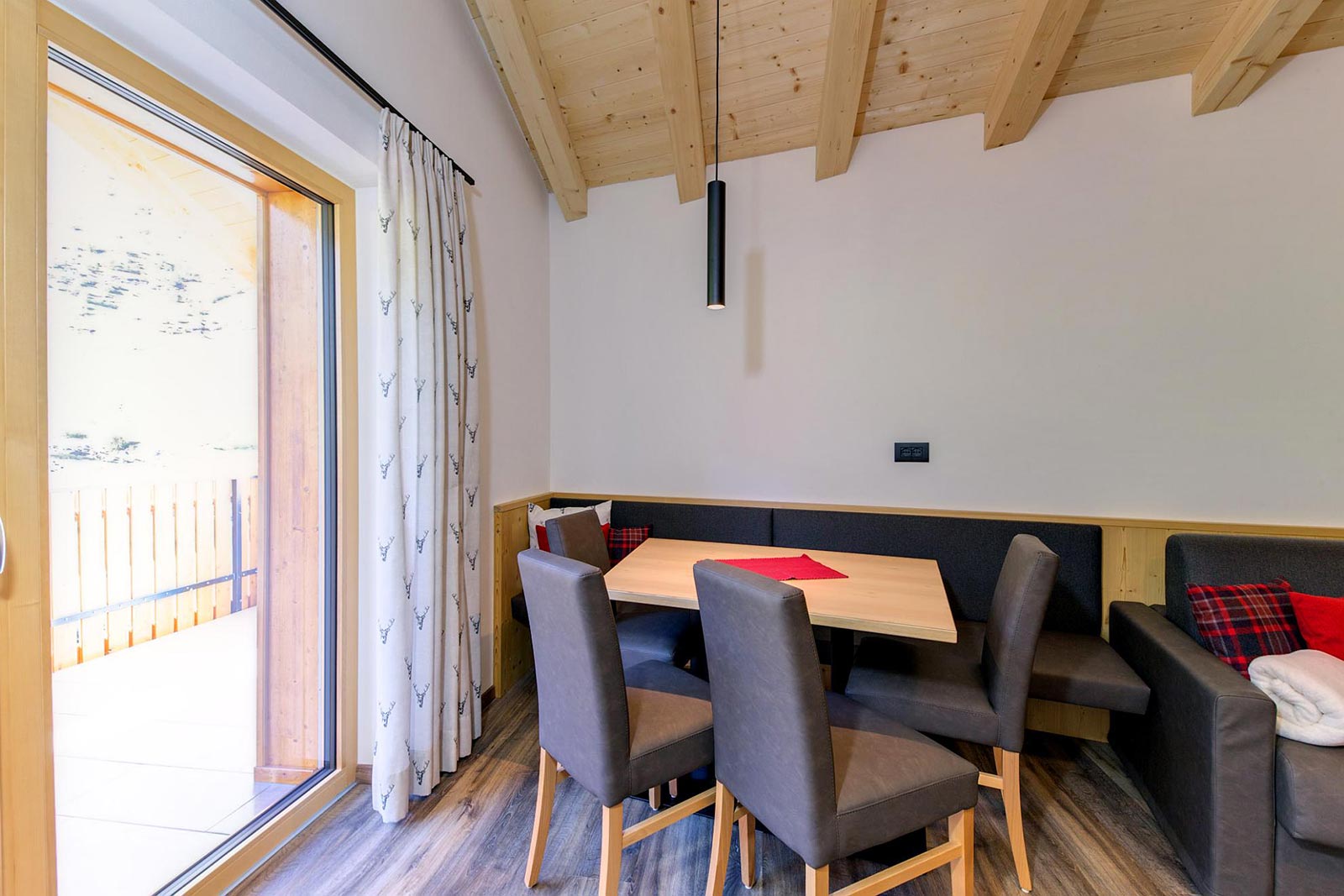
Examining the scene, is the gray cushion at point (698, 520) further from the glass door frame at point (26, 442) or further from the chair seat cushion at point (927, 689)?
the glass door frame at point (26, 442)

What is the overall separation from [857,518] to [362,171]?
2.52 meters

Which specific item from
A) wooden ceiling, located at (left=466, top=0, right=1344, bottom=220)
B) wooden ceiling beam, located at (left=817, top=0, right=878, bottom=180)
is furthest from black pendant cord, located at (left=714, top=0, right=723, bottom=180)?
wooden ceiling beam, located at (left=817, top=0, right=878, bottom=180)

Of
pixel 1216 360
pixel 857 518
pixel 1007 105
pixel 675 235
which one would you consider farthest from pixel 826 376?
pixel 1216 360

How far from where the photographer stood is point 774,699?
108cm

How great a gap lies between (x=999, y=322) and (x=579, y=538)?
224 cm

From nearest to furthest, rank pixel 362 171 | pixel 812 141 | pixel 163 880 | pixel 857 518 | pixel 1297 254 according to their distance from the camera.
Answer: pixel 163 880 < pixel 362 171 < pixel 1297 254 < pixel 857 518 < pixel 812 141

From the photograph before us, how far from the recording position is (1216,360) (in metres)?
2.22

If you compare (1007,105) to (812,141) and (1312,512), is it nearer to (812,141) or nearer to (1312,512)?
(812,141)

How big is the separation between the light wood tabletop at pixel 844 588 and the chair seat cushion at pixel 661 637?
0.27m

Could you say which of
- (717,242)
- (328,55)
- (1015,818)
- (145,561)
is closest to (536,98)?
(328,55)

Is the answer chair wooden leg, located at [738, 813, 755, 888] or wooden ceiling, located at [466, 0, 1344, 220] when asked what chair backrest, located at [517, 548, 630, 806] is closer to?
chair wooden leg, located at [738, 813, 755, 888]

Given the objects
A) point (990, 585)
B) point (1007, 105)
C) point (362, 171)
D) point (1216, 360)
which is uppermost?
point (1007, 105)

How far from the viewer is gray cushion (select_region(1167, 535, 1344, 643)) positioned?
181 centimetres

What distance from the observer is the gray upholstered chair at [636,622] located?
1928mm
